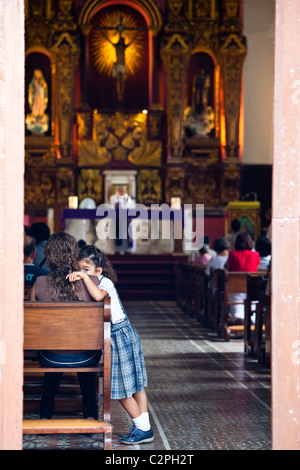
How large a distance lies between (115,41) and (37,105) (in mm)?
2349

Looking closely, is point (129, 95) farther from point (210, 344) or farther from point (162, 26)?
point (210, 344)

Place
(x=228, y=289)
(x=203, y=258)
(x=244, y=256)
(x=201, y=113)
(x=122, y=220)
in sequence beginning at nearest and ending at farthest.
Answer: (x=228, y=289)
(x=244, y=256)
(x=203, y=258)
(x=122, y=220)
(x=201, y=113)

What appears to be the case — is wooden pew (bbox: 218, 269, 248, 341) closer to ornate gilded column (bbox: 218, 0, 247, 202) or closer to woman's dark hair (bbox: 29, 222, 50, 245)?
woman's dark hair (bbox: 29, 222, 50, 245)

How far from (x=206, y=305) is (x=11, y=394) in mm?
7634

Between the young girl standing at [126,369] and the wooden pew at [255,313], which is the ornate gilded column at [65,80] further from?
the young girl standing at [126,369]

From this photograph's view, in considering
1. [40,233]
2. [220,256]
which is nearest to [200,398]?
[40,233]

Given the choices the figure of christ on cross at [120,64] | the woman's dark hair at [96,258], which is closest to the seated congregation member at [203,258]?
the figure of christ on cross at [120,64]

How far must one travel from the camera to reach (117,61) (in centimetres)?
1925

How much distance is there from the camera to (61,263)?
17.4 feet

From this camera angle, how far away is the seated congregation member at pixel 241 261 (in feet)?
33.9

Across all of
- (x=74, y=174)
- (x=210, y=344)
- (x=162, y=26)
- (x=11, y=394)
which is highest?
(x=162, y=26)

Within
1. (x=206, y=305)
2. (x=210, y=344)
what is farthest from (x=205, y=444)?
(x=206, y=305)

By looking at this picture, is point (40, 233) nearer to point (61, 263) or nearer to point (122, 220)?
point (61, 263)

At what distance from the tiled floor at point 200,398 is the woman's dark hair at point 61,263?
0.92 m
